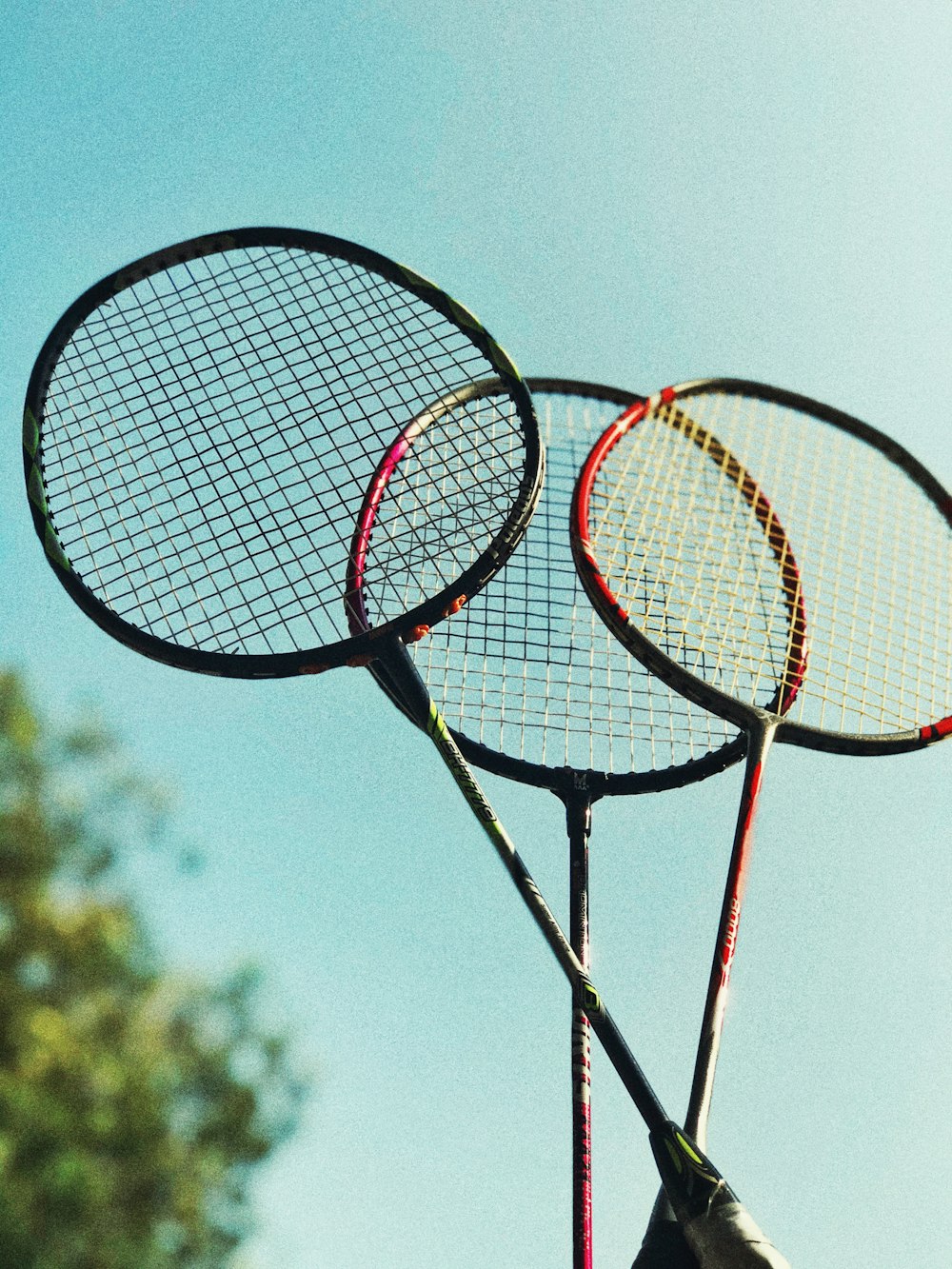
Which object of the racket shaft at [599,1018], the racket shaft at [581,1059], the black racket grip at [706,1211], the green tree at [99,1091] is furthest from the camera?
the green tree at [99,1091]

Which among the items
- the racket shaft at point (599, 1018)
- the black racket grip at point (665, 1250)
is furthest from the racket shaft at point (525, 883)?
the black racket grip at point (665, 1250)

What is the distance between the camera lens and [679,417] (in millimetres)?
2664

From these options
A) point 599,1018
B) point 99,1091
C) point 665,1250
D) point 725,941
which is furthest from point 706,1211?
point 99,1091

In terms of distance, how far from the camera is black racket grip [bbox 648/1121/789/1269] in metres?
1.35

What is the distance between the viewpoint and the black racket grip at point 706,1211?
135 centimetres

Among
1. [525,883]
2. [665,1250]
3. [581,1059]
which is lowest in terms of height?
[665,1250]

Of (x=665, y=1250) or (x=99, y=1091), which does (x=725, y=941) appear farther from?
(x=99, y=1091)

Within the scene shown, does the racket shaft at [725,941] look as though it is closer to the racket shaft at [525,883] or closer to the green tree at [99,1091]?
the racket shaft at [525,883]

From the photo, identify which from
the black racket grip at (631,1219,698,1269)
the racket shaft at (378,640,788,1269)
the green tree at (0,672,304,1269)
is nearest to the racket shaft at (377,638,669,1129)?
the racket shaft at (378,640,788,1269)

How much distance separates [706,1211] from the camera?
1.43m

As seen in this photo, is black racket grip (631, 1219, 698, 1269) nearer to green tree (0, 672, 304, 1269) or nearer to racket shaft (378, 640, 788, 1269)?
racket shaft (378, 640, 788, 1269)

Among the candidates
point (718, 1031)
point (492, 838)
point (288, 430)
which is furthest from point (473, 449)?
point (718, 1031)

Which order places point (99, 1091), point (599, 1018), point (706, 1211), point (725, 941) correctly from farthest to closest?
1. point (99, 1091)
2. point (725, 941)
3. point (599, 1018)
4. point (706, 1211)

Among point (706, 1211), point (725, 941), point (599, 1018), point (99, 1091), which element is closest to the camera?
point (706, 1211)
